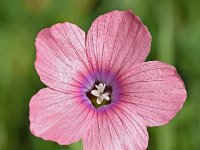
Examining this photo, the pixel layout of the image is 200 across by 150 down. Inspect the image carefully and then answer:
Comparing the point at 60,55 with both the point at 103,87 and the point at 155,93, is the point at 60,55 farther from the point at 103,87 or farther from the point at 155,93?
the point at 155,93

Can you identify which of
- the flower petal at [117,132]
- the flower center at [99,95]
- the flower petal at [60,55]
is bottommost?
the flower petal at [117,132]

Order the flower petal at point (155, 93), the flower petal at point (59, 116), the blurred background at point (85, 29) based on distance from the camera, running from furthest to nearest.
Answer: the blurred background at point (85, 29) < the flower petal at point (155, 93) < the flower petal at point (59, 116)

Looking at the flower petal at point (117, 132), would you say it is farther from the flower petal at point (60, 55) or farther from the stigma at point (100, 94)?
the flower petal at point (60, 55)

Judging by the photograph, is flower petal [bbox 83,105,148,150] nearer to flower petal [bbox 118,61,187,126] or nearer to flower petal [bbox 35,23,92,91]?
flower petal [bbox 118,61,187,126]

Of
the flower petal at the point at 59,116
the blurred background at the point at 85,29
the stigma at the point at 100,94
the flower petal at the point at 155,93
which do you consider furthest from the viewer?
the blurred background at the point at 85,29

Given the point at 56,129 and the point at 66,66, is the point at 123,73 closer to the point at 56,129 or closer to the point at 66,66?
the point at 66,66

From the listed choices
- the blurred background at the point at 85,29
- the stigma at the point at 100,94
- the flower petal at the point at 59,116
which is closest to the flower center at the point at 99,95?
the stigma at the point at 100,94

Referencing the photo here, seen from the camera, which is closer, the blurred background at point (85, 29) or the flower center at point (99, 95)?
the flower center at point (99, 95)

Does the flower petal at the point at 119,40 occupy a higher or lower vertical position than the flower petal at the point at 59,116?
higher

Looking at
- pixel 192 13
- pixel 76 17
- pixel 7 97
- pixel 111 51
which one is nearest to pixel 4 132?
pixel 7 97
